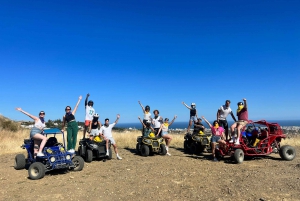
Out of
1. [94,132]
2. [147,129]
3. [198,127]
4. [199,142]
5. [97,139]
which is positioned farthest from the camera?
[198,127]

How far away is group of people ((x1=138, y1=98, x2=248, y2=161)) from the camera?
33.0ft

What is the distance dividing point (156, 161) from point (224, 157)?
119 inches

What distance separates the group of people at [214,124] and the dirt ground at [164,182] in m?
1.03

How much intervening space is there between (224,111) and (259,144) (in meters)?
2.34

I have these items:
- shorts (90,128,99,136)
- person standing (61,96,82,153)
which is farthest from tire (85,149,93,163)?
shorts (90,128,99,136)

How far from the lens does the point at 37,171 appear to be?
768 cm

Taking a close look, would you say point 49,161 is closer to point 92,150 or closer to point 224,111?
point 92,150

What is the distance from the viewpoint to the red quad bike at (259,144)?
388 inches

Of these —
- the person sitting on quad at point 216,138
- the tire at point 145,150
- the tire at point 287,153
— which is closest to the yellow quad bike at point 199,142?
the person sitting on quad at point 216,138

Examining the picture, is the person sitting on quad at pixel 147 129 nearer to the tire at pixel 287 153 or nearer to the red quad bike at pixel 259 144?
the red quad bike at pixel 259 144

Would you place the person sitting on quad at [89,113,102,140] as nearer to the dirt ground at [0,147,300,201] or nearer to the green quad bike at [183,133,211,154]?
the dirt ground at [0,147,300,201]

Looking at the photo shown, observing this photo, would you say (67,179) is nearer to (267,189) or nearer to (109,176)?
(109,176)

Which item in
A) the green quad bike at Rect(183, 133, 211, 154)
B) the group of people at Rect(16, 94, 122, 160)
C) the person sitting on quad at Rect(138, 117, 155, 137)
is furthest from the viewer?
the person sitting on quad at Rect(138, 117, 155, 137)

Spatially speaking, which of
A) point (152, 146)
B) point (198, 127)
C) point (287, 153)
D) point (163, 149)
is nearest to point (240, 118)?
point (287, 153)
